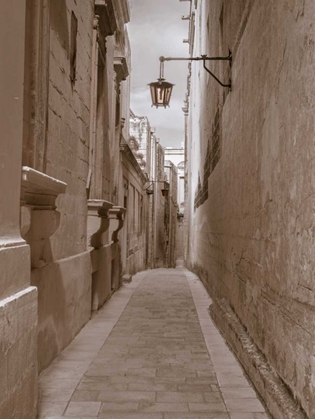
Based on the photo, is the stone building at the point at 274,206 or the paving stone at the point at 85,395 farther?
the paving stone at the point at 85,395

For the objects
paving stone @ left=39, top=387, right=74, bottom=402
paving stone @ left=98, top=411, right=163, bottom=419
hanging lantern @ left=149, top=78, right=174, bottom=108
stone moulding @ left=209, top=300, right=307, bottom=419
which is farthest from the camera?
hanging lantern @ left=149, top=78, right=174, bottom=108

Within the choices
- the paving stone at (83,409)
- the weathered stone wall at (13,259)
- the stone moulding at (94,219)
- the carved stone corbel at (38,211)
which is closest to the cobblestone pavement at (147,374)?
the paving stone at (83,409)

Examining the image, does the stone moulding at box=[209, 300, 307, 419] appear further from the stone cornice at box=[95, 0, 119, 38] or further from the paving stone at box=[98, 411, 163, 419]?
the stone cornice at box=[95, 0, 119, 38]

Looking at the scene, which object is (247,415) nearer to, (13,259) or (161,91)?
(13,259)

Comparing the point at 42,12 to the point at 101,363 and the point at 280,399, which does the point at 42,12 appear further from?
the point at 280,399

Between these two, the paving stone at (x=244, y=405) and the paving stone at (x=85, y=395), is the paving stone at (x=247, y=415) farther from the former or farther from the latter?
the paving stone at (x=85, y=395)

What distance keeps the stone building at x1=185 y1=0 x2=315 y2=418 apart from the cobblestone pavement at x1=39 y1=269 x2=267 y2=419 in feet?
0.74

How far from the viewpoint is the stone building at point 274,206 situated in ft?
8.93

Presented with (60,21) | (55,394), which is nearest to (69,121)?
(60,21)

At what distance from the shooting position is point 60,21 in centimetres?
507

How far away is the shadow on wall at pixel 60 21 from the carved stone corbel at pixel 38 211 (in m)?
1.93

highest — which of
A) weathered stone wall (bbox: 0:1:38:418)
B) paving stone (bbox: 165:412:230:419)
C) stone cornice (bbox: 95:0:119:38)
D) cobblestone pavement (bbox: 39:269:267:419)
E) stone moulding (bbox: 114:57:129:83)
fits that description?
stone moulding (bbox: 114:57:129:83)

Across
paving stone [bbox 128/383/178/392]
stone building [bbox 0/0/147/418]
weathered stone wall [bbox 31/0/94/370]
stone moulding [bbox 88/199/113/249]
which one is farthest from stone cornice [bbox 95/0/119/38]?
paving stone [bbox 128/383/178/392]

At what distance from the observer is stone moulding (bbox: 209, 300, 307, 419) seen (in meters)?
2.84
